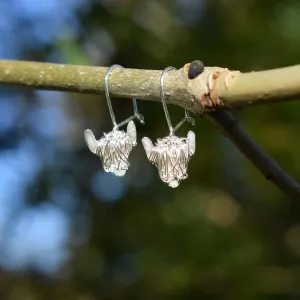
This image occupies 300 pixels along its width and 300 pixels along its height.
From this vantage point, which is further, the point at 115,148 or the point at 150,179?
the point at 150,179

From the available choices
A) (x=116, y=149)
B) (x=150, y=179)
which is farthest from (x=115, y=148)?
(x=150, y=179)

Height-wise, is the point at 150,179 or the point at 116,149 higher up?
the point at 150,179

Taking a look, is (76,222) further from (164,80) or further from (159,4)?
(164,80)

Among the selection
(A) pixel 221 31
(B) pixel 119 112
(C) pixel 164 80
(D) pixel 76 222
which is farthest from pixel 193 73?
(D) pixel 76 222

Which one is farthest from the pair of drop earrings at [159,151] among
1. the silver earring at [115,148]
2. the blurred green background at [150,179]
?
the blurred green background at [150,179]

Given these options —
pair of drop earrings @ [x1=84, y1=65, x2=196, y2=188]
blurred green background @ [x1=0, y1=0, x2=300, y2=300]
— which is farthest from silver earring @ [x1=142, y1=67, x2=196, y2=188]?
blurred green background @ [x1=0, y1=0, x2=300, y2=300]

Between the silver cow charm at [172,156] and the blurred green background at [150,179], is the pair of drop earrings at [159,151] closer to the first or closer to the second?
the silver cow charm at [172,156]

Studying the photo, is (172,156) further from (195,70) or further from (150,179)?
(150,179)
